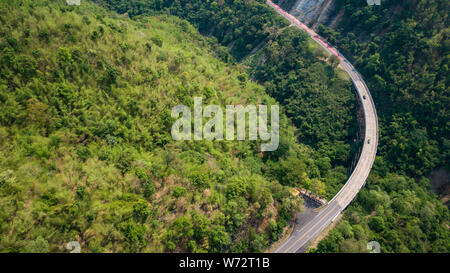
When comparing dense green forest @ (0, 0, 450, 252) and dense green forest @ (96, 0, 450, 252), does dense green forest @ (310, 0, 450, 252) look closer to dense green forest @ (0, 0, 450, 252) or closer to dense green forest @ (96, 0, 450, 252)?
dense green forest @ (96, 0, 450, 252)

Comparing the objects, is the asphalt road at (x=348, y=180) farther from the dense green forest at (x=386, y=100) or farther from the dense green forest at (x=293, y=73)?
the dense green forest at (x=293, y=73)

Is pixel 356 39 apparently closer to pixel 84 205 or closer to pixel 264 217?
pixel 264 217

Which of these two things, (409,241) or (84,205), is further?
(409,241)

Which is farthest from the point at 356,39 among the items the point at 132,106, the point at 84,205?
the point at 84,205

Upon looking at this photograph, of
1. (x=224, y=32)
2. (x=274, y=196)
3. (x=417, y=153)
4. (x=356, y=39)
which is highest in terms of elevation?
(x=356, y=39)

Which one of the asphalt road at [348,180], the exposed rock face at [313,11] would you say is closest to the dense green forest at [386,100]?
the asphalt road at [348,180]

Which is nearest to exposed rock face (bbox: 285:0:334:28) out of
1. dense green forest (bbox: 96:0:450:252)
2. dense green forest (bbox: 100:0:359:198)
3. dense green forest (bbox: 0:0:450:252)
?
dense green forest (bbox: 96:0:450:252)
